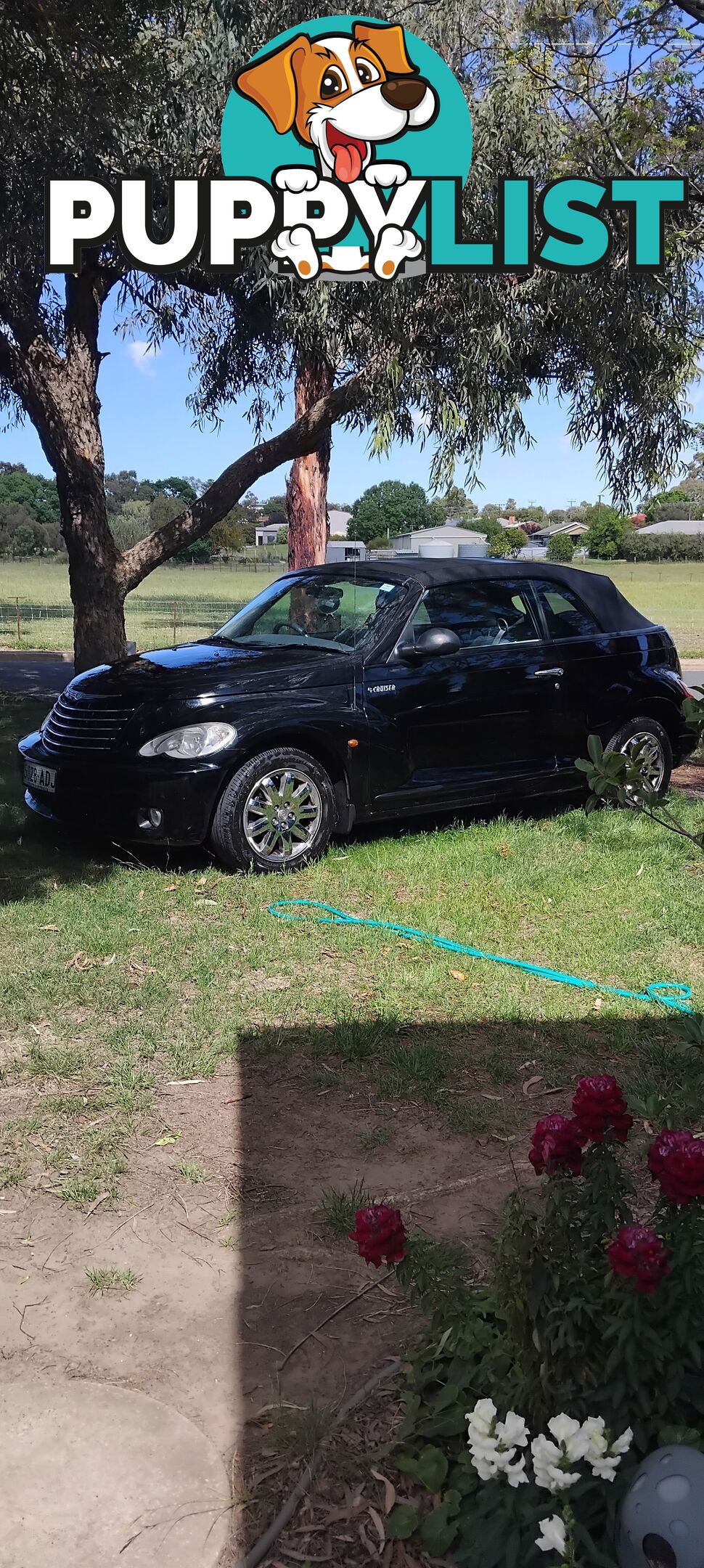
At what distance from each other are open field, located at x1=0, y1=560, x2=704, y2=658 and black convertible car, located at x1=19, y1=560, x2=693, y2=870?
753cm

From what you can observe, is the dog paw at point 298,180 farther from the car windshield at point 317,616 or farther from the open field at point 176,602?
Result: the car windshield at point 317,616

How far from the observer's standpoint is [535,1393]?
227 cm

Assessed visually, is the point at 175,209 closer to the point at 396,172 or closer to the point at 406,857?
the point at 396,172

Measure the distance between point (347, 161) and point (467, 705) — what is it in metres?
6.67

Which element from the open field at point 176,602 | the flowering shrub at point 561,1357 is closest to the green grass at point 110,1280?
the flowering shrub at point 561,1357

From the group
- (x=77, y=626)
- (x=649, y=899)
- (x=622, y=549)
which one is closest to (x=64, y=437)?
(x=77, y=626)

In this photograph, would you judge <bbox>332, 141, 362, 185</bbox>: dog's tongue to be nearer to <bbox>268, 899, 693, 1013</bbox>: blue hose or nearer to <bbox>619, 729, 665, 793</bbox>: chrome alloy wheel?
<bbox>619, 729, 665, 793</bbox>: chrome alloy wheel

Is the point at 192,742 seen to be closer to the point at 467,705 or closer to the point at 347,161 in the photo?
the point at 467,705

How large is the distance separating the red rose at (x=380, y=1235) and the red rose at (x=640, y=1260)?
1.34 feet

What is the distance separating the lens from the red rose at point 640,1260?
7.11 ft

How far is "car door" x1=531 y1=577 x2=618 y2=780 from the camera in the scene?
7.39 meters

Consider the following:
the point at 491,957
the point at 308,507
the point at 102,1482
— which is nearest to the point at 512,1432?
the point at 102,1482

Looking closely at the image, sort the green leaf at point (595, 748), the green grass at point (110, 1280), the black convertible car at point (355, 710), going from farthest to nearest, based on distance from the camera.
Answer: the black convertible car at point (355, 710) < the green grass at point (110, 1280) < the green leaf at point (595, 748)

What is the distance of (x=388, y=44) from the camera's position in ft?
35.0
